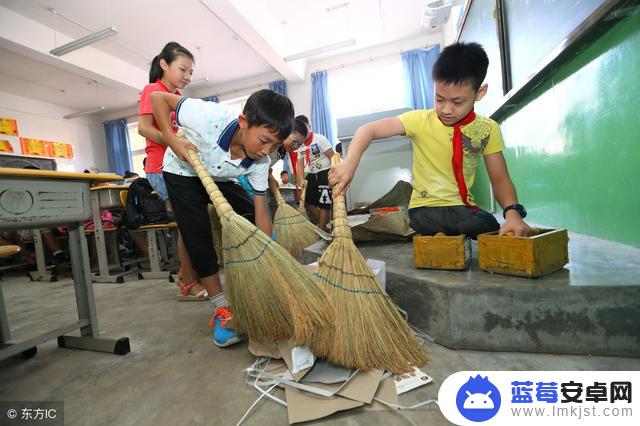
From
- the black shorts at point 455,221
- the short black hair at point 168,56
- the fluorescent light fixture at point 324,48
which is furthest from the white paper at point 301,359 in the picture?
the fluorescent light fixture at point 324,48

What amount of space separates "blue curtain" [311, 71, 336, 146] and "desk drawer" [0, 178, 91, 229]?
5.95 metres

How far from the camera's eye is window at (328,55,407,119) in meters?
6.66

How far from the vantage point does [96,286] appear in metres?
2.76

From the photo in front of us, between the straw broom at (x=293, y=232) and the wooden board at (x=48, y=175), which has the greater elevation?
the wooden board at (x=48, y=175)

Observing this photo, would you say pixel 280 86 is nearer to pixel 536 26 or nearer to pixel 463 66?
pixel 536 26

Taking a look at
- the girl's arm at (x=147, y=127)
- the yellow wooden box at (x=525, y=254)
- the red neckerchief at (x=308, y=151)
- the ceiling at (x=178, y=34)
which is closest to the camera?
the yellow wooden box at (x=525, y=254)

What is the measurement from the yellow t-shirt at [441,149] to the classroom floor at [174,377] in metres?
0.65

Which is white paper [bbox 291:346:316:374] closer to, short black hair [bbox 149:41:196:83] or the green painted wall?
the green painted wall

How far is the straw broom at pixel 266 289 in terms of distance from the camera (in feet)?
3.01

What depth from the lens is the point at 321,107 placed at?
22.9 ft

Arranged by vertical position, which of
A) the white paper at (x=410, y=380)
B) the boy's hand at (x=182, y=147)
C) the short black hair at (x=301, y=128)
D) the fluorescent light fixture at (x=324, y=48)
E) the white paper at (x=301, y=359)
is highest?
the fluorescent light fixture at (x=324, y=48)

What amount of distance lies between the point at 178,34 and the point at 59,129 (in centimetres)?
476

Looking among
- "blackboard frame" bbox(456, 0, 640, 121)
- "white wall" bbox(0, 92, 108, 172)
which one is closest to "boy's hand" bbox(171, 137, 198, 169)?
"blackboard frame" bbox(456, 0, 640, 121)

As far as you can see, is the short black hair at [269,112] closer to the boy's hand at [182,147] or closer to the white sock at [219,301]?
the boy's hand at [182,147]
